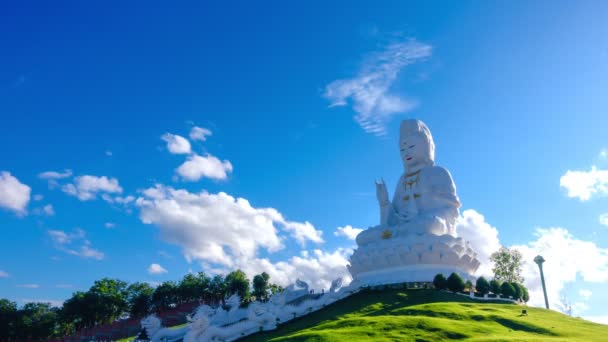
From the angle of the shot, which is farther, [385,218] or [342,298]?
[385,218]

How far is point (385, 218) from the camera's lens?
34781mm

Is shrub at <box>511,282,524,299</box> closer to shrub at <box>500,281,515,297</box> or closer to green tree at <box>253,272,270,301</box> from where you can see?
shrub at <box>500,281,515,297</box>

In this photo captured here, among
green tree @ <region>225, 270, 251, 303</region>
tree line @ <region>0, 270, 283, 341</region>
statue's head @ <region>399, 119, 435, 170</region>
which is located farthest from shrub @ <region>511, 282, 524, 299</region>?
green tree @ <region>225, 270, 251, 303</region>

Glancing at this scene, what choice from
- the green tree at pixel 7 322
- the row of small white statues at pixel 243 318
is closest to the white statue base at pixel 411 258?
the row of small white statues at pixel 243 318

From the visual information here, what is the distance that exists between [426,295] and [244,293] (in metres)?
30.1

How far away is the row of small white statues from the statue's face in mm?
12739

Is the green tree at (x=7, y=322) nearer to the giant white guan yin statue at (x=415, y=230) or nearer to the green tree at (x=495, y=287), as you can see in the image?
the giant white guan yin statue at (x=415, y=230)

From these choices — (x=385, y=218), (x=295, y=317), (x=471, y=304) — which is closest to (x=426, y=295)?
(x=471, y=304)

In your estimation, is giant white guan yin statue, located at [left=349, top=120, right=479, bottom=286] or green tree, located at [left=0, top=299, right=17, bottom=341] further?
green tree, located at [left=0, top=299, right=17, bottom=341]

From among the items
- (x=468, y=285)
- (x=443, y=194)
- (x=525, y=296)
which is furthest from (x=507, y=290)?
(x=443, y=194)

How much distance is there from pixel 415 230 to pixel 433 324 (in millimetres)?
14646

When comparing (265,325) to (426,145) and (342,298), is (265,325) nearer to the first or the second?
(342,298)

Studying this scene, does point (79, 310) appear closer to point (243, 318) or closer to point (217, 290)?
point (217, 290)

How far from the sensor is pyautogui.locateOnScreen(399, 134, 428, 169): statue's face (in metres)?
37.7
